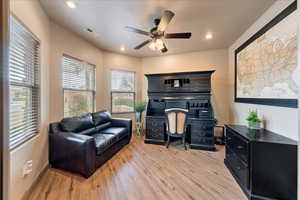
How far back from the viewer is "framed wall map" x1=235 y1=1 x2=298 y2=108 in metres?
1.85

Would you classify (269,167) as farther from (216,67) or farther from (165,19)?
(216,67)

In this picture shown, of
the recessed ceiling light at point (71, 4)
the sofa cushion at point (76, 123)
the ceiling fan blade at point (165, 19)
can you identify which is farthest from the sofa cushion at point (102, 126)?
the ceiling fan blade at point (165, 19)

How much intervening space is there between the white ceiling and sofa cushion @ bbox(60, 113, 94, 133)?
6.31 ft

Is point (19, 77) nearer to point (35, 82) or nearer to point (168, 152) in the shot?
point (35, 82)

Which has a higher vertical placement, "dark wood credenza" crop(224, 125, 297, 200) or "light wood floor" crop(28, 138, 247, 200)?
"dark wood credenza" crop(224, 125, 297, 200)

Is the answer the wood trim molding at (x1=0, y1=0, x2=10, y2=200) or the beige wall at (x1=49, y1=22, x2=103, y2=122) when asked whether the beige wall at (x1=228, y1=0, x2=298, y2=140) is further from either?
the beige wall at (x1=49, y1=22, x2=103, y2=122)

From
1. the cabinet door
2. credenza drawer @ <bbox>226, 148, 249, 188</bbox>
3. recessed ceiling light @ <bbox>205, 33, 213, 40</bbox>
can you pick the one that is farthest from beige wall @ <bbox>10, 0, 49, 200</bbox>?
recessed ceiling light @ <bbox>205, 33, 213, 40</bbox>

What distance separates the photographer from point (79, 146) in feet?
7.43

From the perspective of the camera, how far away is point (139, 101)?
5.18m

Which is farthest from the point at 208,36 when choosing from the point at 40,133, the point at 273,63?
the point at 40,133

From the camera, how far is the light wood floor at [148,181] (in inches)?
75.0

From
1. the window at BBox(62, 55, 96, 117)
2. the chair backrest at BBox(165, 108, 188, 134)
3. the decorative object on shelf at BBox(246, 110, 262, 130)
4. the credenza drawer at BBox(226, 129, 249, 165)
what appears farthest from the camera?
the chair backrest at BBox(165, 108, 188, 134)

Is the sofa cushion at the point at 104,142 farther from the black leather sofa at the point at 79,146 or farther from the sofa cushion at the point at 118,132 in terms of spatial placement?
the sofa cushion at the point at 118,132

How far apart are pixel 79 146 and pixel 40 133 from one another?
712mm
